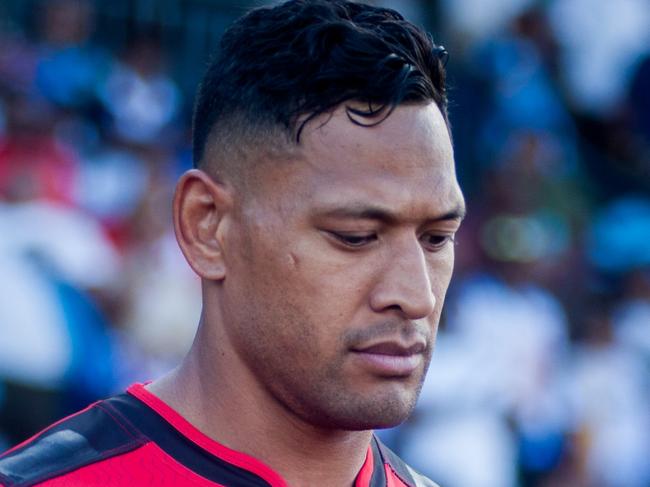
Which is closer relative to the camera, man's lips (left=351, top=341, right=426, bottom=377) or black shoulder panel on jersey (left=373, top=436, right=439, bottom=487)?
man's lips (left=351, top=341, right=426, bottom=377)

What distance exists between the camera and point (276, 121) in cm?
269

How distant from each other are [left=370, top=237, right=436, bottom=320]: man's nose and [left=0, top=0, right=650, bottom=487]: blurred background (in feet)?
12.7

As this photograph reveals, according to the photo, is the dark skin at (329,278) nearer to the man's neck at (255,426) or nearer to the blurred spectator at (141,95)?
the man's neck at (255,426)

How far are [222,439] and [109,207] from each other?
181 inches

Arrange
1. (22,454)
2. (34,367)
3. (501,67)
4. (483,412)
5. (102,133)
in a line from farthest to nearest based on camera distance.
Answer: (501,67), (102,133), (483,412), (34,367), (22,454)

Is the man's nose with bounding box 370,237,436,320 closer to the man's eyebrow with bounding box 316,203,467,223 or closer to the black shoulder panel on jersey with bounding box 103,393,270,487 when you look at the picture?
the man's eyebrow with bounding box 316,203,467,223

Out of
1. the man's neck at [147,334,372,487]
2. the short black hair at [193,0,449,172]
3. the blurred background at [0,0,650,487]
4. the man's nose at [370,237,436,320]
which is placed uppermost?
the blurred background at [0,0,650,487]

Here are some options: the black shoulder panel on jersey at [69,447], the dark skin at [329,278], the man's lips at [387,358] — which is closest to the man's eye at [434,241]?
the dark skin at [329,278]

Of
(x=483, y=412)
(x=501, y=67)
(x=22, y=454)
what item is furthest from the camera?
(x=501, y=67)

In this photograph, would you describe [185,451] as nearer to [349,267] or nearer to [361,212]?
[349,267]

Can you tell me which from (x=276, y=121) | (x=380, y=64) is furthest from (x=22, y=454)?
(x=380, y=64)

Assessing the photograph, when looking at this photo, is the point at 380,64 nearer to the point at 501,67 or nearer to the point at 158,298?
the point at 158,298

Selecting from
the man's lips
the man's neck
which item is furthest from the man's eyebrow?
the man's neck

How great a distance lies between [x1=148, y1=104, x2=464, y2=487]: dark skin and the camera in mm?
2609
